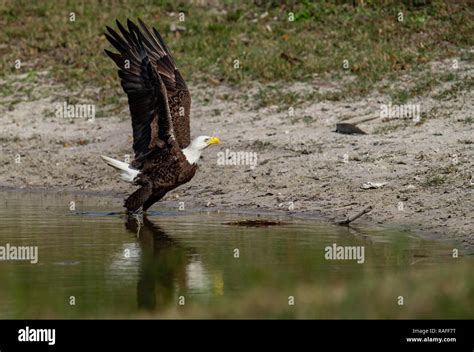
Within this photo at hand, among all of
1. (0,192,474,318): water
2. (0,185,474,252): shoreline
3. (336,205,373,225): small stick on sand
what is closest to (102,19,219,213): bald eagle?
(0,192,474,318): water

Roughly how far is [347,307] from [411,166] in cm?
656

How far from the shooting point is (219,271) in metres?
12.3

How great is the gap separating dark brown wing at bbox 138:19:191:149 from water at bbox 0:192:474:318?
120 centimetres

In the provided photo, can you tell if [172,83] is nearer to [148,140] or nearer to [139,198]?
[148,140]

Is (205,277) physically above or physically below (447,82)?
below

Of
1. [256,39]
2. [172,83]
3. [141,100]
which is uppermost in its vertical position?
[256,39]

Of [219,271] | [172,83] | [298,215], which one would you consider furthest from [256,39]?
[219,271]

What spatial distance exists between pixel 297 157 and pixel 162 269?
583 centimetres

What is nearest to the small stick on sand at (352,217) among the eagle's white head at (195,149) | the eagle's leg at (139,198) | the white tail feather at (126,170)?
the eagle's white head at (195,149)

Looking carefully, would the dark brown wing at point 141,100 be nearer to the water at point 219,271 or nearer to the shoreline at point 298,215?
the water at point 219,271
